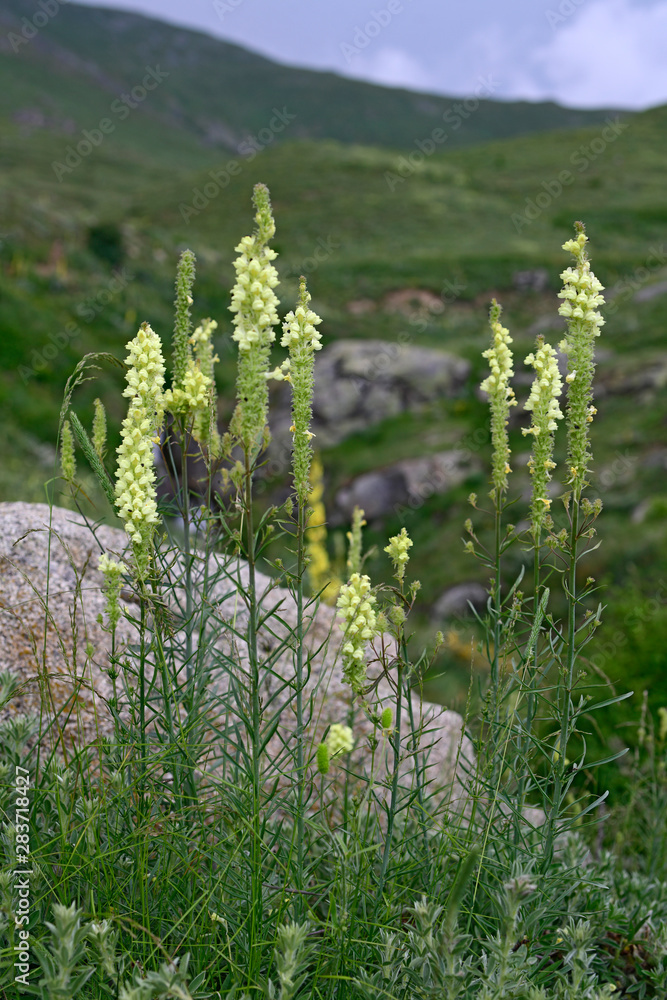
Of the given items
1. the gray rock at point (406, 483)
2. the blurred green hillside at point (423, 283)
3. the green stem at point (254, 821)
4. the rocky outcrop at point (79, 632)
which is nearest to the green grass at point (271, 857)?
the green stem at point (254, 821)

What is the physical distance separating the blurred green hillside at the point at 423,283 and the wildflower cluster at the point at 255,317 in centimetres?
126

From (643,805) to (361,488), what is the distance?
1192 cm

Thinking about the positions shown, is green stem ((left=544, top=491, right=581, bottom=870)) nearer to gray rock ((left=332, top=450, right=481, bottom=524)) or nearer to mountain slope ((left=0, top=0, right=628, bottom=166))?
gray rock ((left=332, top=450, right=481, bottom=524))

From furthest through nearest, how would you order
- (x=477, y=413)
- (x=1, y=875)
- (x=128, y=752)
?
(x=477, y=413), (x=128, y=752), (x=1, y=875)

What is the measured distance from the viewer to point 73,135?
128375 millimetres

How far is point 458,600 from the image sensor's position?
1071 centimetres

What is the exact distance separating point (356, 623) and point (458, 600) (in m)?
8.79

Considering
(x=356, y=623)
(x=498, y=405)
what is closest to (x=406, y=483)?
(x=498, y=405)

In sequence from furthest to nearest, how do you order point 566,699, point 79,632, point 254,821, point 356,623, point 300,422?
point 79,632
point 566,699
point 356,623
point 300,422
point 254,821

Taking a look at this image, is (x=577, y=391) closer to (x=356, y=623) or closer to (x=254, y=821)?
(x=356, y=623)

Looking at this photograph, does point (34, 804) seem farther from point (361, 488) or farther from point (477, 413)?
point (477, 413)

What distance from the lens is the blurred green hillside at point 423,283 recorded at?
10859 millimetres

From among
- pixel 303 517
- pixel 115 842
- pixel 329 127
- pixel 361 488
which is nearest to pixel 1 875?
pixel 115 842

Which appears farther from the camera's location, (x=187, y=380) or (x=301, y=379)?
(x=187, y=380)
